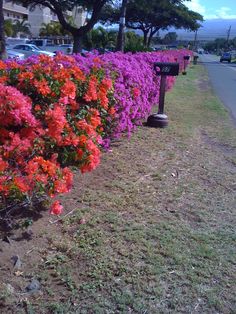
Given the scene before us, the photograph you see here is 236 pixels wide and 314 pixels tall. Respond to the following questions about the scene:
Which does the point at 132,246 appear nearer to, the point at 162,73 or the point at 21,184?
the point at 21,184

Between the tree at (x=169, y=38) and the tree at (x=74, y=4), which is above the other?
the tree at (x=74, y=4)

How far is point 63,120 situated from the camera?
3.87 meters

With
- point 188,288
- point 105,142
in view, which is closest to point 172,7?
point 105,142

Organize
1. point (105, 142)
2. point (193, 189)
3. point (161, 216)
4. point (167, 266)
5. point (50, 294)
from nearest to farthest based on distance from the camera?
point (50, 294) < point (167, 266) < point (161, 216) < point (193, 189) < point (105, 142)

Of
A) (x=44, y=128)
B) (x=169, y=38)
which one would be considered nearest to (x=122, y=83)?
(x=44, y=128)

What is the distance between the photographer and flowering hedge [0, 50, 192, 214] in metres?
3.47

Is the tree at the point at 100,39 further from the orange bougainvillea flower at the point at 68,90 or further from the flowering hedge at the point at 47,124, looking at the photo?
the orange bougainvillea flower at the point at 68,90

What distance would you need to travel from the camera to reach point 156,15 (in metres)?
49.9

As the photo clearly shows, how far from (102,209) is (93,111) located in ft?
3.30

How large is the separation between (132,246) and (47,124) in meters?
1.26

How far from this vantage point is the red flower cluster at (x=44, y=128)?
11.3 feet

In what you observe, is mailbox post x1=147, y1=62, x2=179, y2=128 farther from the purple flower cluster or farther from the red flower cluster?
the red flower cluster

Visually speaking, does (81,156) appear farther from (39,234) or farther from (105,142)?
(105,142)

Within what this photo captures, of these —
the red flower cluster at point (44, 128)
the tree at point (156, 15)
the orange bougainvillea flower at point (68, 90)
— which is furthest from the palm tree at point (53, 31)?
the orange bougainvillea flower at point (68, 90)
